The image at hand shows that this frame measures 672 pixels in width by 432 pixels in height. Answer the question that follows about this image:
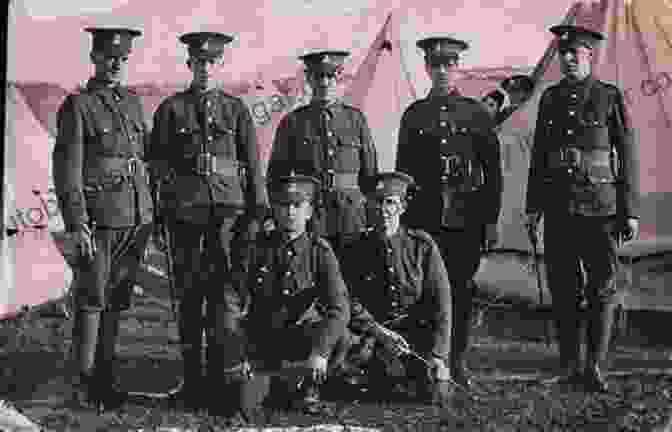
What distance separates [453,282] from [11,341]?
6.87 ft

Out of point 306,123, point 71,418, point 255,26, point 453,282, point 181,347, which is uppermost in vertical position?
point 255,26

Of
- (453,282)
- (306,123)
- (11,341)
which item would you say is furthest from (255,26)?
(11,341)

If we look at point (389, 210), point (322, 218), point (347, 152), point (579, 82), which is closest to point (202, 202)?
point (322, 218)

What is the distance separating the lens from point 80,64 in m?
4.88

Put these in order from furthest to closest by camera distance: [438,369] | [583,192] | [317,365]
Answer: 1. [583,192]
2. [438,369]
3. [317,365]

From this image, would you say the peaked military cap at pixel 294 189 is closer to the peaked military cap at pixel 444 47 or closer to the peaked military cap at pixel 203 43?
the peaked military cap at pixel 203 43

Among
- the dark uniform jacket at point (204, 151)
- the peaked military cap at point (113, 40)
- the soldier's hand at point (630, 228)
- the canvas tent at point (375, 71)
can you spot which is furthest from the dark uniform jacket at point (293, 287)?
the soldier's hand at point (630, 228)

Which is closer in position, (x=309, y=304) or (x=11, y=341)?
(x=309, y=304)

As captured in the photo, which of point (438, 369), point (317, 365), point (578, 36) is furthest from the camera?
point (578, 36)

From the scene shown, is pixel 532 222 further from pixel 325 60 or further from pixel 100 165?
pixel 100 165

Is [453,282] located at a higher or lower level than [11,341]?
higher

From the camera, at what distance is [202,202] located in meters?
4.72

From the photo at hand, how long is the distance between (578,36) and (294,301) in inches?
69.9

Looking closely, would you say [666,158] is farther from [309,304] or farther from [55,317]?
[55,317]
